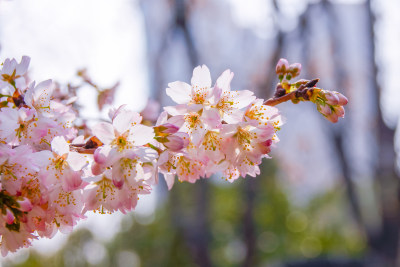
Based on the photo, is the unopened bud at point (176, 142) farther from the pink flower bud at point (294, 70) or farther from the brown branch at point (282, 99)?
the pink flower bud at point (294, 70)

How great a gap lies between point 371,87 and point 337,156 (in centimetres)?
99

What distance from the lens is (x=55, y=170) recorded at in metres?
0.62

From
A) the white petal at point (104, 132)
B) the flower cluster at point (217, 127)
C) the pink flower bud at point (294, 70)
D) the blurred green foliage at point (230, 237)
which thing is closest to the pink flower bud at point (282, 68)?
the pink flower bud at point (294, 70)

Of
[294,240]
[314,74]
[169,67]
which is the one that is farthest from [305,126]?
[169,67]

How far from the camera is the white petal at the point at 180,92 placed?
710 mm

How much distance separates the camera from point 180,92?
719mm

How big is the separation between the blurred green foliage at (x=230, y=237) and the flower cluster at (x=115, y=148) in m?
4.54

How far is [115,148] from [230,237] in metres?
7.56

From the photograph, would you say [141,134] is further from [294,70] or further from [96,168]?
[294,70]

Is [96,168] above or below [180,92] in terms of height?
below

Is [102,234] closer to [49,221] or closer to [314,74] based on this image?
[314,74]

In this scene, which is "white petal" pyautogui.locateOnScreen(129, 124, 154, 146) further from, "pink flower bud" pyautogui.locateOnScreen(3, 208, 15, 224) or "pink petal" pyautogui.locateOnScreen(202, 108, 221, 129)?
"pink flower bud" pyautogui.locateOnScreen(3, 208, 15, 224)

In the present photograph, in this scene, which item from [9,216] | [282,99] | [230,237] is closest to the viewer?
[9,216]

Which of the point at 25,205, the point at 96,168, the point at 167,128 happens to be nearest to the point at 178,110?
the point at 167,128
